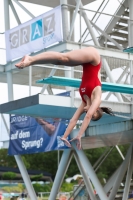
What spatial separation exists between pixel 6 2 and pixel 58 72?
4.95 meters

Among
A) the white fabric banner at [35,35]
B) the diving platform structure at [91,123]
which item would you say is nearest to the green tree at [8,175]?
the diving platform structure at [91,123]

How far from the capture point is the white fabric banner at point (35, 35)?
25.2 metres

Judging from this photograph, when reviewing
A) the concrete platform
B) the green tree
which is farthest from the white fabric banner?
the green tree

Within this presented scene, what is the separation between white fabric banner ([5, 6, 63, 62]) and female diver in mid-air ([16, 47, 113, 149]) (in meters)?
14.7

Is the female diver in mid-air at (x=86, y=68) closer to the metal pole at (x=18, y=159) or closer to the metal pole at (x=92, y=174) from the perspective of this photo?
the metal pole at (x=92, y=174)

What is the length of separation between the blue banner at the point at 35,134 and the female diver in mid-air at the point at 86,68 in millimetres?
15581

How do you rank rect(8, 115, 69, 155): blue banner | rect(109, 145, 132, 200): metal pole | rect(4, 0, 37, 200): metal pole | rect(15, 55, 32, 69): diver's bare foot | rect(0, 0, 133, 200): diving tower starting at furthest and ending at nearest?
1. rect(4, 0, 37, 200): metal pole
2. rect(109, 145, 132, 200): metal pole
3. rect(8, 115, 69, 155): blue banner
4. rect(0, 0, 133, 200): diving tower
5. rect(15, 55, 32, 69): diver's bare foot

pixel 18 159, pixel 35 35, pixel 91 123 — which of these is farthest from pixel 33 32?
pixel 18 159

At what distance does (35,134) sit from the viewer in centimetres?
2816

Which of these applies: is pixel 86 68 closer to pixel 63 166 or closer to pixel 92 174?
pixel 92 174

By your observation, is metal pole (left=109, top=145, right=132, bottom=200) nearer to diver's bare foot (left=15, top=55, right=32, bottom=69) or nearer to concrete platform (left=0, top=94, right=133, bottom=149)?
concrete platform (left=0, top=94, right=133, bottom=149)

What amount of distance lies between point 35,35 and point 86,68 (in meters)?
16.1

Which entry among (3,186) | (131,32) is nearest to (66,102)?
(131,32)

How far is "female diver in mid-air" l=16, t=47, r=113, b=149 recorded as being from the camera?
9.71 m
